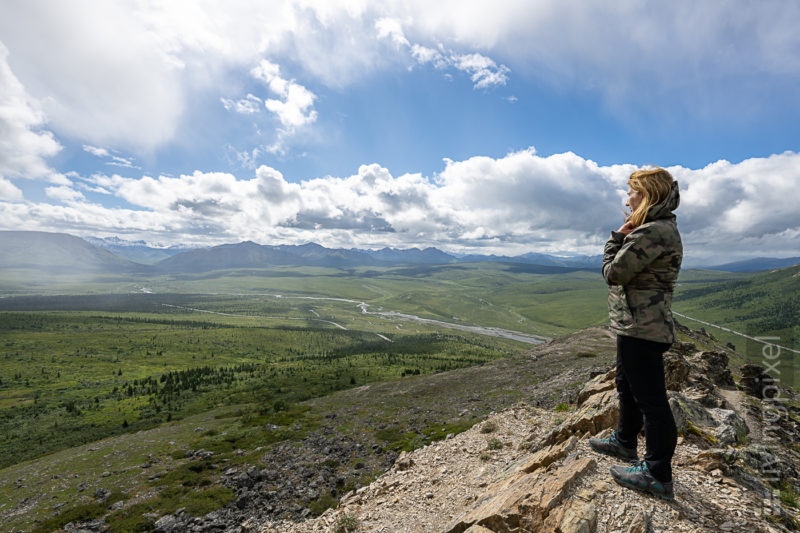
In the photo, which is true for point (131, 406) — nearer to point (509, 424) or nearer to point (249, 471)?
point (249, 471)

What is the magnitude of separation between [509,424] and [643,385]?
45.8 feet

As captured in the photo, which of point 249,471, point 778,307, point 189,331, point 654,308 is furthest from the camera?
point 778,307

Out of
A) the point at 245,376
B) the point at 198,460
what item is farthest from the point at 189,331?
the point at 198,460

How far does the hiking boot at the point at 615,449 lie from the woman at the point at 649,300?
1.10 meters

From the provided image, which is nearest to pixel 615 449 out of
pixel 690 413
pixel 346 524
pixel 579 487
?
pixel 579 487

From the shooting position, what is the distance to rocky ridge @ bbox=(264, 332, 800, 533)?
570 centimetres

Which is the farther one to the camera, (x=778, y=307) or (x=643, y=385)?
(x=778, y=307)

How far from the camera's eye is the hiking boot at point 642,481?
18.3ft

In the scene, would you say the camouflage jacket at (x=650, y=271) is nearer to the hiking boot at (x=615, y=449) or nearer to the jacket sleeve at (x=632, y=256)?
the jacket sleeve at (x=632, y=256)

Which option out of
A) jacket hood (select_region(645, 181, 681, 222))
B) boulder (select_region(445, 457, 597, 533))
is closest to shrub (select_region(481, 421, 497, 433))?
boulder (select_region(445, 457, 597, 533))

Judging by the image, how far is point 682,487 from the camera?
6406 mm

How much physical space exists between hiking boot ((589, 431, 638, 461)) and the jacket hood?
4.70 m

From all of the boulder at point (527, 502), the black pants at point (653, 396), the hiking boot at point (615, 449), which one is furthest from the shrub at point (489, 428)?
the black pants at point (653, 396)

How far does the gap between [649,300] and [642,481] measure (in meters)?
3.35
